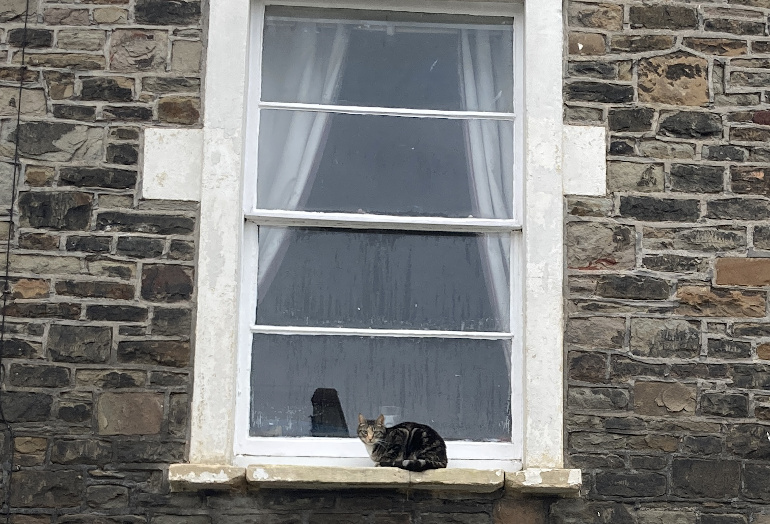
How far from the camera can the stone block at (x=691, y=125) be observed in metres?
5.44

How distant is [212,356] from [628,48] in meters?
2.32

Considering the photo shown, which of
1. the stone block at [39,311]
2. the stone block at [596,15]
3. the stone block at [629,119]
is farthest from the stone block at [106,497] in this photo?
the stone block at [596,15]

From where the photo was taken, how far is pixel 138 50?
5430 mm

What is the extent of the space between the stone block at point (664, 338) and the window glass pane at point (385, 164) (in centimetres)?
78

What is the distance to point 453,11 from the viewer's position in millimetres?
5664

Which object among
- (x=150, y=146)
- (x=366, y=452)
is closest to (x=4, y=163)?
(x=150, y=146)

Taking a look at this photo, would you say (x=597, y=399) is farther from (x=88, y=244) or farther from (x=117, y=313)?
(x=88, y=244)

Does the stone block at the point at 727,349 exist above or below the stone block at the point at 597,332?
below

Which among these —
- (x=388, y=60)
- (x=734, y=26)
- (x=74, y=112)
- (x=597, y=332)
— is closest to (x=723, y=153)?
(x=734, y=26)

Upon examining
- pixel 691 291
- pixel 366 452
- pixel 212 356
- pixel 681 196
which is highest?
pixel 681 196

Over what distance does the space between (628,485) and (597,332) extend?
2.13 ft

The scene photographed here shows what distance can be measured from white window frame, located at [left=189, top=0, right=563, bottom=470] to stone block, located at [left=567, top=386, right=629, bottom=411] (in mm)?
70

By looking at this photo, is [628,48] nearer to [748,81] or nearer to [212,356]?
[748,81]

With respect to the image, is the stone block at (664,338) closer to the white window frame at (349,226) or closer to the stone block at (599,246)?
the stone block at (599,246)
